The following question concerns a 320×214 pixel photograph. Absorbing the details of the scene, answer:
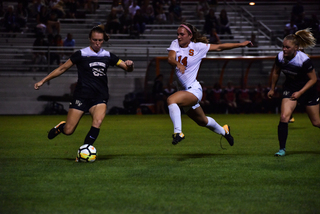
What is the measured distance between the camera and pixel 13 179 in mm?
5156

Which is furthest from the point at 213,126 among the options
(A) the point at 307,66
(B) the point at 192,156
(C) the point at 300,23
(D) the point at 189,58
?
(C) the point at 300,23

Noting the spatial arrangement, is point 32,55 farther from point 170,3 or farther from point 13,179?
point 13,179

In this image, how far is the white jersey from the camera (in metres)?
7.18

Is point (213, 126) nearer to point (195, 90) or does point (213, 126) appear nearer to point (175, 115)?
point (195, 90)

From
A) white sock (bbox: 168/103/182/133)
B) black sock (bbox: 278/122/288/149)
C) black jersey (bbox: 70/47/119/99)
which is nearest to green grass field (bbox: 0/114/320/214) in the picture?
black sock (bbox: 278/122/288/149)

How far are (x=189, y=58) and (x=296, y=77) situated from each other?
185cm

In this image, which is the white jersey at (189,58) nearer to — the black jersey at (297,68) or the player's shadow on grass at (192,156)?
the player's shadow on grass at (192,156)

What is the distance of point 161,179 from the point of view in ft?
17.0

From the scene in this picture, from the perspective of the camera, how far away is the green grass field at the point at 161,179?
3939 millimetres

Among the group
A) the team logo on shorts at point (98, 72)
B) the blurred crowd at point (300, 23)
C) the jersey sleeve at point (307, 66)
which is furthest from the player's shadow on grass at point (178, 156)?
the blurred crowd at point (300, 23)

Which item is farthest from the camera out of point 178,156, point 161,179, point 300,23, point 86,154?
point 300,23

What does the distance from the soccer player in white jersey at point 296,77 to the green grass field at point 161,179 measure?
631mm

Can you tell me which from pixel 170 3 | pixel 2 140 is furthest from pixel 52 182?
pixel 170 3

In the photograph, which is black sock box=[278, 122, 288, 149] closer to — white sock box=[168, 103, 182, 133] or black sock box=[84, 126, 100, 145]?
white sock box=[168, 103, 182, 133]
